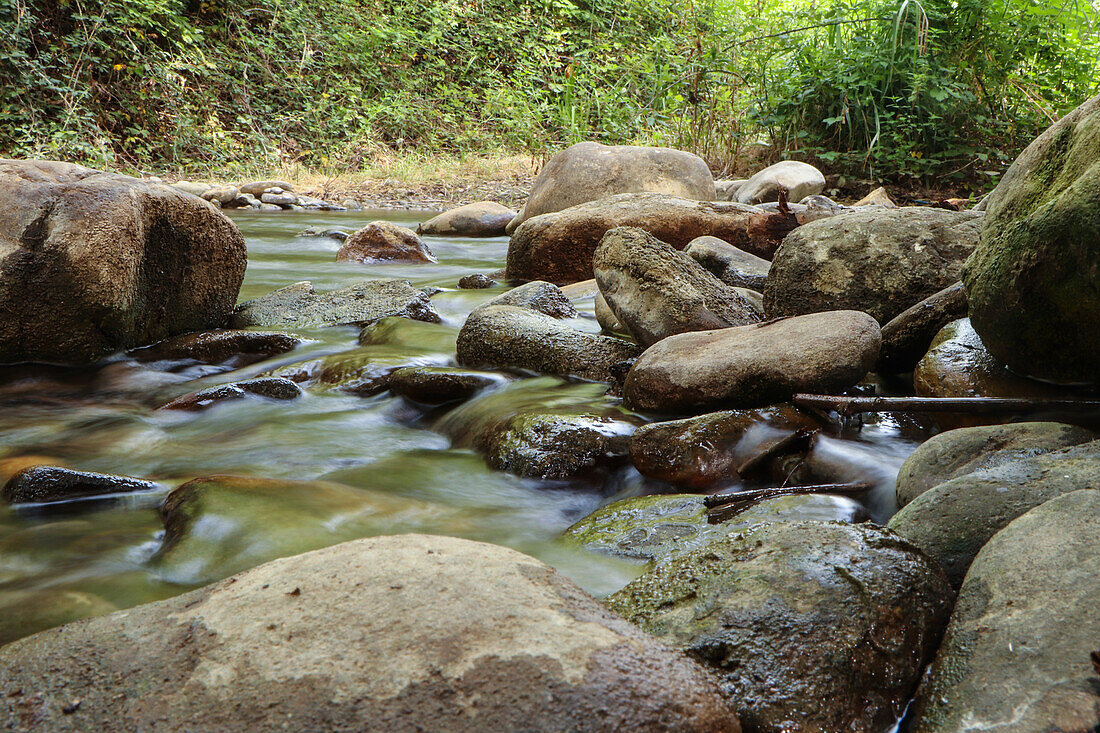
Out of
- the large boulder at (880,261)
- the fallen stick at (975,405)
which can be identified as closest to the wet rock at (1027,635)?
the fallen stick at (975,405)

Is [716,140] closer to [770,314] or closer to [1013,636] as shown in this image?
[770,314]

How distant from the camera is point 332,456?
11.1 ft

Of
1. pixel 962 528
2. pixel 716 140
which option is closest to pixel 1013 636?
pixel 962 528

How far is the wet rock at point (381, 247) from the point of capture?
27.0 ft

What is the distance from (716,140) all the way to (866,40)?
2.32 m

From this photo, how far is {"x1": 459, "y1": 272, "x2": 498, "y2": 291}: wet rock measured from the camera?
21.8ft

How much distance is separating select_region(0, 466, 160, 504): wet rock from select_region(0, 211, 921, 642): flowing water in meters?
0.04

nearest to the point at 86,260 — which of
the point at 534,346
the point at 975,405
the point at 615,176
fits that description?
the point at 534,346

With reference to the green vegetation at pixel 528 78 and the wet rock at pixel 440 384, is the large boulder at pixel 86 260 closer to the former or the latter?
the wet rock at pixel 440 384

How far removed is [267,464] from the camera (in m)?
3.28

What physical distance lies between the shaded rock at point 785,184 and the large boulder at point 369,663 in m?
8.15

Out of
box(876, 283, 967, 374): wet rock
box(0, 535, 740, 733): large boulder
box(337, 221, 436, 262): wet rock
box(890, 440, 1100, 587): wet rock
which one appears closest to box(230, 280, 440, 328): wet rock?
box(337, 221, 436, 262): wet rock

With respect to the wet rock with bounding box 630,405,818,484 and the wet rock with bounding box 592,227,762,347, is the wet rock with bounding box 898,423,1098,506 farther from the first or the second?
the wet rock with bounding box 592,227,762,347

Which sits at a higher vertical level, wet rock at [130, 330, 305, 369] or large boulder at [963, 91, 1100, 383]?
large boulder at [963, 91, 1100, 383]
